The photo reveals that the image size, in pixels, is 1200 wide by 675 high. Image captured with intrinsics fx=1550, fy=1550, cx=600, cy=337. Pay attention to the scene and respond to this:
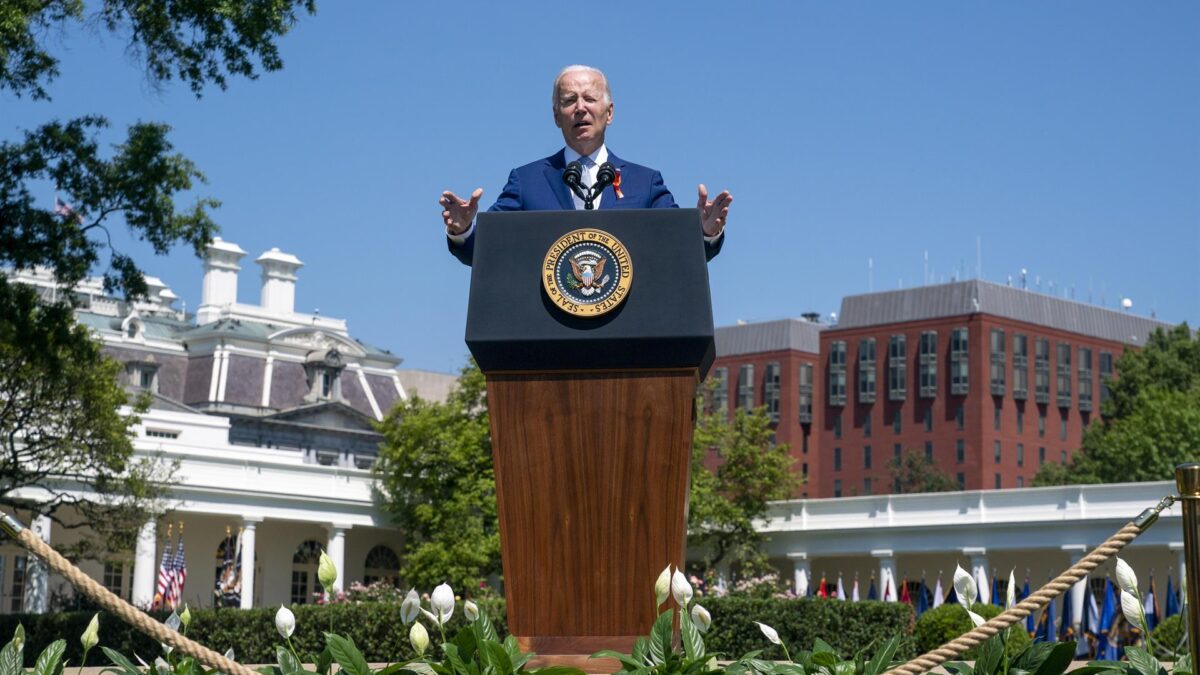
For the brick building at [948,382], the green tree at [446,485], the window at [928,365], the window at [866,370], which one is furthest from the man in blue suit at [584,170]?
the window at [866,370]

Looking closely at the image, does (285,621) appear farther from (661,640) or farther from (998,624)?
(998,624)

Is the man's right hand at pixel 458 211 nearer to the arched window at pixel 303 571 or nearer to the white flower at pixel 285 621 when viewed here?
the white flower at pixel 285 621

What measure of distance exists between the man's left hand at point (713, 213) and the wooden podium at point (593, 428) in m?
0.35

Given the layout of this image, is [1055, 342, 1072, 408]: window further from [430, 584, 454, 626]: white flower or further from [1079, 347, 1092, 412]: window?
[430, 584, 454, 626]: white flower

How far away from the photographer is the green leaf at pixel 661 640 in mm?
4773

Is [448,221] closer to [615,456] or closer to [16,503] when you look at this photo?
[615,456]

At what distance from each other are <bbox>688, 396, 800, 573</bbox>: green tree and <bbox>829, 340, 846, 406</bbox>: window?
138 ft

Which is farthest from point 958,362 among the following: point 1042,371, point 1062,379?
point 1062,379

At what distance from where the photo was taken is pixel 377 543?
51281mm

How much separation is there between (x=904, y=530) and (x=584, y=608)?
39.6 m

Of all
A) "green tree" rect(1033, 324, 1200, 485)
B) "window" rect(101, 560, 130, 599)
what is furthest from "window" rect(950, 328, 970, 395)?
"window" rect(101, 560, 130, 599)

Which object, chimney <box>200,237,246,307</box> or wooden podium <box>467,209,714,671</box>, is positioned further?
chimney <box>200,237,246,307</box>

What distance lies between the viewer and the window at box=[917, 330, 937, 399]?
84000 mm

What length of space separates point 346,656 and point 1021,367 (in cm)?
8264
